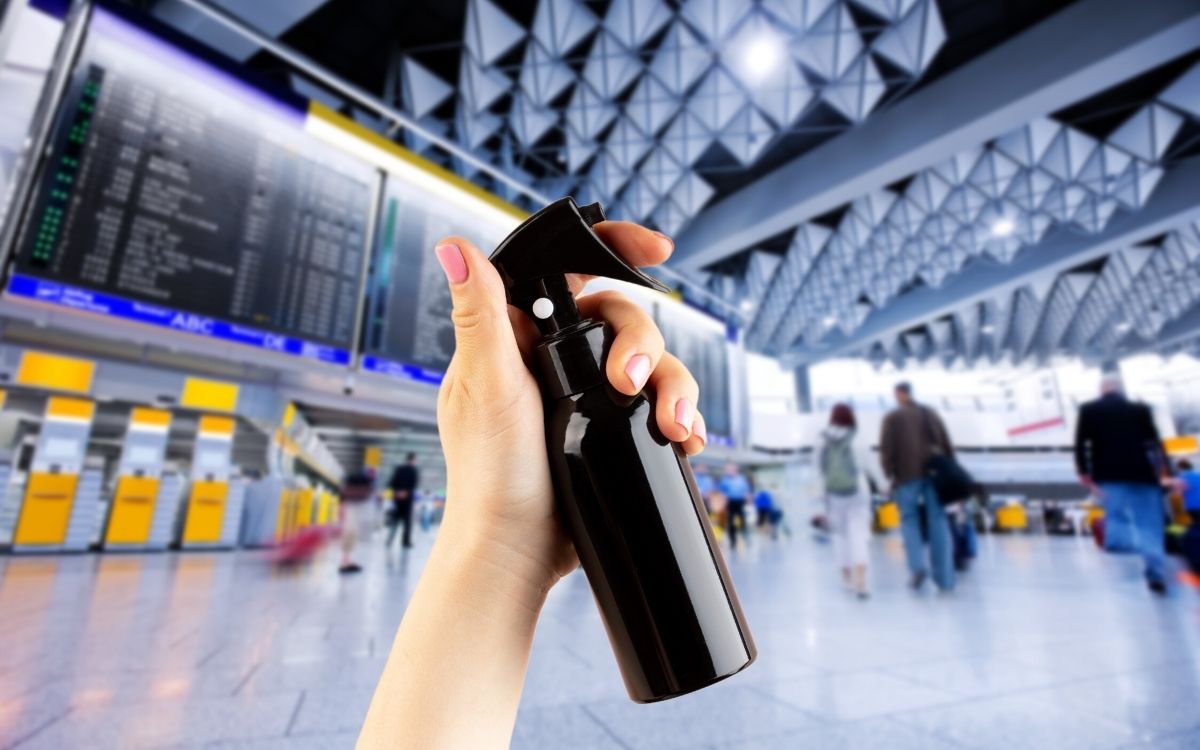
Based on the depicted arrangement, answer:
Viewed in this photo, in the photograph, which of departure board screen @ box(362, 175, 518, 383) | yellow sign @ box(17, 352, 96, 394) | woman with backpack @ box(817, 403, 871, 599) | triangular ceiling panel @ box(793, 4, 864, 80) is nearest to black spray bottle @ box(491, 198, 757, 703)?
woman with backpack @ box(817, 403, 871, 599)

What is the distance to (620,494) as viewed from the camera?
49cm

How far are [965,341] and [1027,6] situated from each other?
53.8 ft

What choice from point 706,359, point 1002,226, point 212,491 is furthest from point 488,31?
point 1002,226

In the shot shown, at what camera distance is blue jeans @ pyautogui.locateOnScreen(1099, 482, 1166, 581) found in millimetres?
3803

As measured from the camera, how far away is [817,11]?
6727mm

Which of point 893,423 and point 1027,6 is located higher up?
point 1027,6

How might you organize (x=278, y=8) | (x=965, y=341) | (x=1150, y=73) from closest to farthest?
(x=278, y=8), (x=1150, y=73), (x=965, y=341)

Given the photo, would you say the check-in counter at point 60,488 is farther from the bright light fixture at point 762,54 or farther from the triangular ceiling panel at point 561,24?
the bright light fixture at point 762,54

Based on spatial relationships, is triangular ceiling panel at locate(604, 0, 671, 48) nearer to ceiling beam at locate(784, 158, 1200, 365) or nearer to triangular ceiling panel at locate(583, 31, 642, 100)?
triangular ceiling panel at locate(583, 31, 642, 100)

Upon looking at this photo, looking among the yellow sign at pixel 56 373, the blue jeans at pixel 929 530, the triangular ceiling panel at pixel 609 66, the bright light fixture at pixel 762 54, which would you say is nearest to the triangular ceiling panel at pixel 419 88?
the triangular ceiling panel at pixel 609 66

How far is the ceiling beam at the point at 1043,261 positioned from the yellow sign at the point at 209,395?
1772 centimetres

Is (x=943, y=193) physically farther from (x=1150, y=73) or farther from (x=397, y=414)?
(x=397, y=414)

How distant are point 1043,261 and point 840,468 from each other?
13.9 meters

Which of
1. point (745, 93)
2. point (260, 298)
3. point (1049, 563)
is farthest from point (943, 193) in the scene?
point (260, 298)
